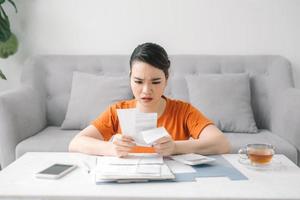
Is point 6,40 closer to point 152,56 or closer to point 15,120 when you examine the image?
point 15,120

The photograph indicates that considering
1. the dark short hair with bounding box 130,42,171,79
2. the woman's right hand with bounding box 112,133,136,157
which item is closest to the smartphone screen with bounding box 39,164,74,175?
the woman's right hand with bounding box 112,133,136,157

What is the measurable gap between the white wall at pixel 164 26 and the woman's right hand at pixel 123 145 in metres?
1.90

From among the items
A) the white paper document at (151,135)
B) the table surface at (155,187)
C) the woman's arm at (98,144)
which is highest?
the white paper document at (151,135)

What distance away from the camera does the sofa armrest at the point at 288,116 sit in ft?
8.39

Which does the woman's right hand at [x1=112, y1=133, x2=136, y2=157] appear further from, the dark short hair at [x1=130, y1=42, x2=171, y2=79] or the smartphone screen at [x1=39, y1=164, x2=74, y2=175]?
the dark short hair at [x1=130, y1=42, x2=171, y2=79]

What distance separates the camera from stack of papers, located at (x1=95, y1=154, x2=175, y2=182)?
50.3 inches

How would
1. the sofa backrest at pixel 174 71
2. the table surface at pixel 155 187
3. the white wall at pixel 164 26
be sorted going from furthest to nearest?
1. the white wall at pixel 164 26
2. the sofa backrest at pixel 174 71
3. the table surface at pixel 155 187

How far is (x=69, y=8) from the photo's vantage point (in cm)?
329

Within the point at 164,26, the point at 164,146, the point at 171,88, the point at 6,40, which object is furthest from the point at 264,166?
the point at 6,40

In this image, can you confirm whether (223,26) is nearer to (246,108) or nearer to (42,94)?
(246,108)

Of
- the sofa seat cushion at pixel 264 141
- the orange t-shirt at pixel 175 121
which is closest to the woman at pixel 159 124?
the orange t-shirt at pixel 175 121

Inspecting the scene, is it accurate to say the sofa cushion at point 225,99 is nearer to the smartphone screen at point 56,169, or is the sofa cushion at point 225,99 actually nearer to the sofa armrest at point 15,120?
the sofa armrest at point 15,120

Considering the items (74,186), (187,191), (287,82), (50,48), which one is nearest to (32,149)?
(50,48)

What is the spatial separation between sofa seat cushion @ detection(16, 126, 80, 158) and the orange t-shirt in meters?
0.78
